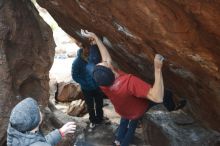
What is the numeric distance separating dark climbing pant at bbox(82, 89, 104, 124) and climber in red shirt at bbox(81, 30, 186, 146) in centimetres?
145

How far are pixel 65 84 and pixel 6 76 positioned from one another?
3.61 m

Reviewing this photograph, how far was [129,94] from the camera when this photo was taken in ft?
17.1

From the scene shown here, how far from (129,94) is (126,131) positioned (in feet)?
2.98

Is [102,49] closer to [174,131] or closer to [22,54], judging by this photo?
[22,54]

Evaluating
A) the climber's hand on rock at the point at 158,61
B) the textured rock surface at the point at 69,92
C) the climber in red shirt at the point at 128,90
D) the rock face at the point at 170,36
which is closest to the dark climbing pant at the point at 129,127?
the climber in red shirt at the point at 128,90

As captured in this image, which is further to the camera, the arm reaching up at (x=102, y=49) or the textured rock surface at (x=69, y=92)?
the textured rock surface at (x=69, y=92)

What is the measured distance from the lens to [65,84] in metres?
9.83

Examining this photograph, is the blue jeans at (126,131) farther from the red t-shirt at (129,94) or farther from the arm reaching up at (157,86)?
the arm reaching up at (157,86)

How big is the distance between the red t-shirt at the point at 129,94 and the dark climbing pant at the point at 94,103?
63.4 inches

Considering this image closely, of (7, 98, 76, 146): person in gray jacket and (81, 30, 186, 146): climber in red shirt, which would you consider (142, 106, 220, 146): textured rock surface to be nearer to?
(81, 30, 186, 146): climber in red shirt

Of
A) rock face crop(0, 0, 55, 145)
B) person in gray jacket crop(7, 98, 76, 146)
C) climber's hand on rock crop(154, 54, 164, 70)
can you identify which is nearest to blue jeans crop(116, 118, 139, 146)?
climber's hand on rock crop(154, 54, 164, 70)

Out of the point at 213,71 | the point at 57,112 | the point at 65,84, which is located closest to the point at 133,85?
the point at 213,71

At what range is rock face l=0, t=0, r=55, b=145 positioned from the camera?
6254mm

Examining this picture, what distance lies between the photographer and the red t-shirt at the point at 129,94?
16.5ft
